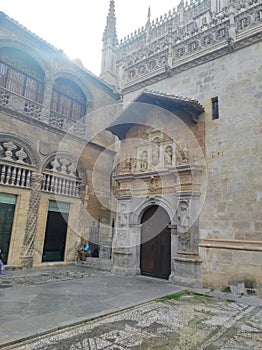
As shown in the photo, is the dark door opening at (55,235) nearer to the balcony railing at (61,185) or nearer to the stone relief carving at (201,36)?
the balcony railing at (61,185)

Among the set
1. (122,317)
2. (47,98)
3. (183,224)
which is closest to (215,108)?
(183,224)

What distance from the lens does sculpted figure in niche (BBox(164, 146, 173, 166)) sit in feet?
27.3

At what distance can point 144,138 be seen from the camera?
9.22m

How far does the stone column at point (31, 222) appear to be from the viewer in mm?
9203

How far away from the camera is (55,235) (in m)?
10.6

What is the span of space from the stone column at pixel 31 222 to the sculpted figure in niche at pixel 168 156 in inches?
193

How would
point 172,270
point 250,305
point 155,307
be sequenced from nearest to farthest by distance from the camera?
point 155,307, point 250,305, point 172,270

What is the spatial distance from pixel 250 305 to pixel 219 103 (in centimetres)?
542

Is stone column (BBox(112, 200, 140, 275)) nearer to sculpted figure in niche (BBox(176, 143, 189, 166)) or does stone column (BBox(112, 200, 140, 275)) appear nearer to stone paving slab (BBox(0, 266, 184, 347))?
stone paving slab (BBox(0, 266, 184, 347))

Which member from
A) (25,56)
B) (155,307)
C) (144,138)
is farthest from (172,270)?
(25,56)

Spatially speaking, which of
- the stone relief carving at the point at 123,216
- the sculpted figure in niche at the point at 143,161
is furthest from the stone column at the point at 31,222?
the sculpted figure in niche at the point at 143,161

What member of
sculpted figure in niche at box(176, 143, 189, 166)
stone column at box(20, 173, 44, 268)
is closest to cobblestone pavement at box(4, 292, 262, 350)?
sculpted figure in niche at box(176, 143, 189, 166)

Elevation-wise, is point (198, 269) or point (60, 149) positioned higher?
point (60, 149)

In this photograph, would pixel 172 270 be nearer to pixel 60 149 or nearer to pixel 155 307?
pixel 155 307
